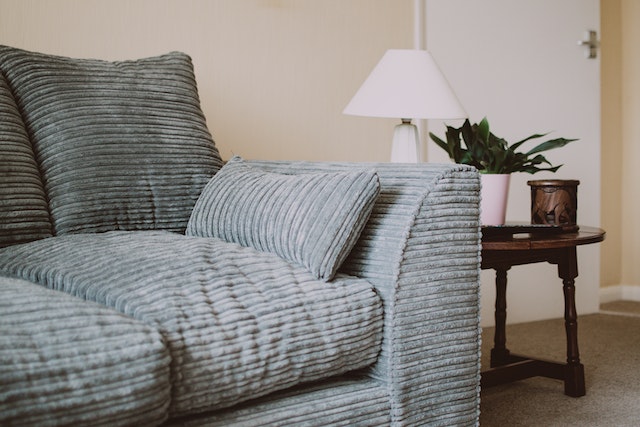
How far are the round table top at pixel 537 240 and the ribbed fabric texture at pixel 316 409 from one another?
57 centimetres

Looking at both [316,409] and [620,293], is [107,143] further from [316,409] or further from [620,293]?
[620,293]

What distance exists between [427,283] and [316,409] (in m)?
0.29

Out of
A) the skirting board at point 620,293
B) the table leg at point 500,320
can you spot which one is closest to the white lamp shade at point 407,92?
the table leg at point 500,320

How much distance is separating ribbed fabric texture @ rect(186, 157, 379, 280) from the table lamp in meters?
0.60

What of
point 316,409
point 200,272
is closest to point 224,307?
point 200,272

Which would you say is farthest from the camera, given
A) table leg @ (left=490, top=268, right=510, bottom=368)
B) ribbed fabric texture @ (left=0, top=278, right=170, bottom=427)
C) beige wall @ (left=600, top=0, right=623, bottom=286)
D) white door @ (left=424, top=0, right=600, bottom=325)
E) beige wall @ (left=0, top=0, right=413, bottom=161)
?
beige wall @ (left=600, top=0, right=623, bottom=286)

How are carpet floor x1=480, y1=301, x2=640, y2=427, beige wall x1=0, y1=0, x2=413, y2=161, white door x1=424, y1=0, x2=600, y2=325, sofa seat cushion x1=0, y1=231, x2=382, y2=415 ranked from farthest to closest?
white door x1=424, y1=0, x2=600, y2=325 < beige wall x1=0, y1=0, x2=413, y2=161 < carpet floor x1=480, y1=301, x2=640, y2=427 < sofa seat cushion x1=0, y1=231, x2=382, y2=415

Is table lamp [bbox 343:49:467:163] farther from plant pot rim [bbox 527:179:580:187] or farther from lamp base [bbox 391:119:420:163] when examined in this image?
plant pot rim [bbox 527:179:580:187]

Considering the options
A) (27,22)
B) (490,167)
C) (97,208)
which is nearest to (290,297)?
(97,208)

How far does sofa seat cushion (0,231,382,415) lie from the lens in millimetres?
1017

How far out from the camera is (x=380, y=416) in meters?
1.23

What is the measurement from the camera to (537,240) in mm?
1722

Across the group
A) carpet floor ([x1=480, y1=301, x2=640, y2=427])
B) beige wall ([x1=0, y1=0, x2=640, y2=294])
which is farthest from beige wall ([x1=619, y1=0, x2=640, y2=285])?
beige wall ([x1=0, y1=0, x2=640, y2=294])

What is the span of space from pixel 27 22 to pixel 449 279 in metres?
1.35
